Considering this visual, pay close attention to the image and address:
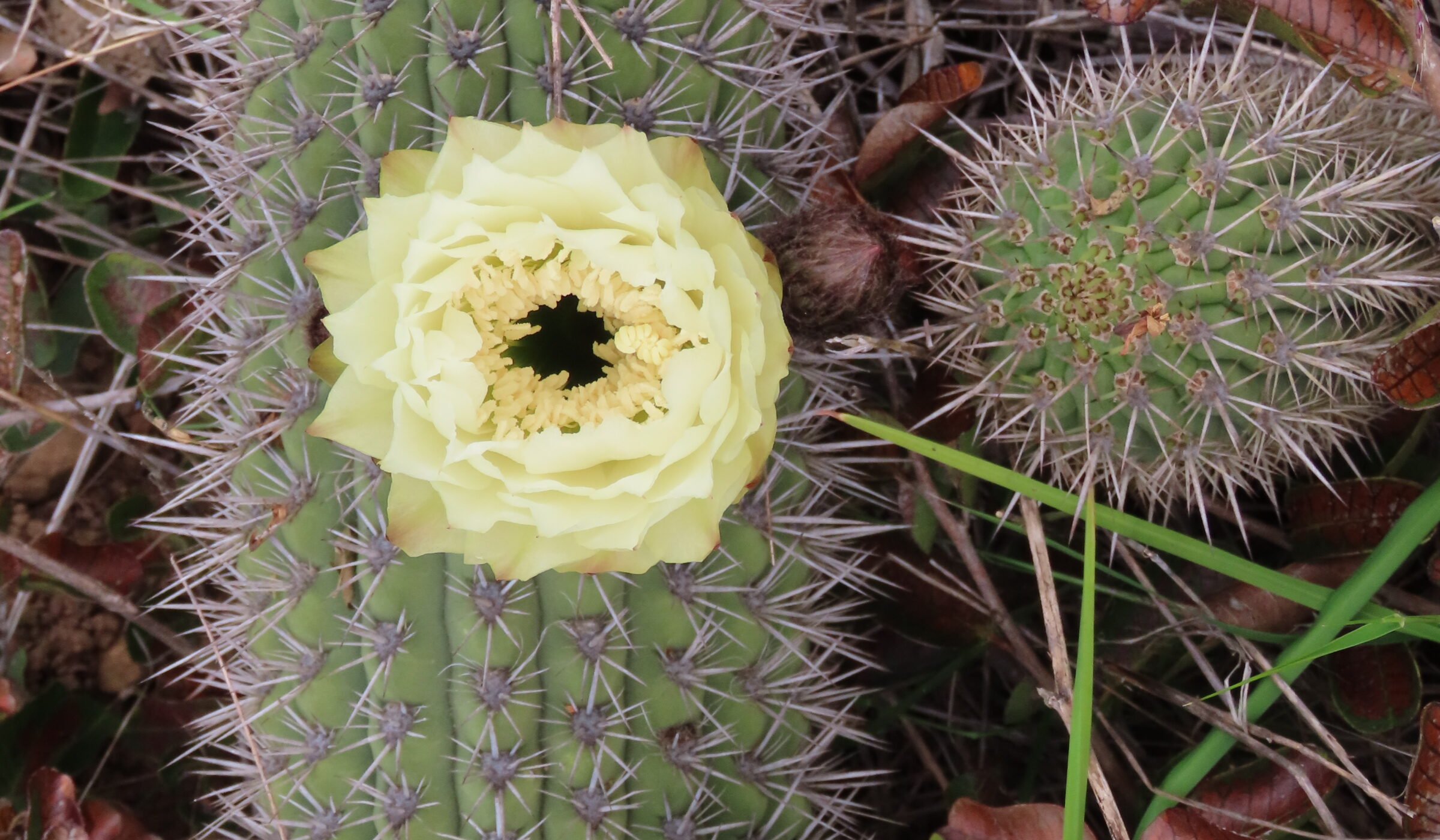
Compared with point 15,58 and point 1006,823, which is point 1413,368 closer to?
point 1006,823

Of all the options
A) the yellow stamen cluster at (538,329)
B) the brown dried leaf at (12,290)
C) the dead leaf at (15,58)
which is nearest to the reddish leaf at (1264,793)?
the yellow stamen cluster at (538,329)

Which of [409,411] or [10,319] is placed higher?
[409,411]

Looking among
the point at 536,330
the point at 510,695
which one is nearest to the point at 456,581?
the point at 510,695

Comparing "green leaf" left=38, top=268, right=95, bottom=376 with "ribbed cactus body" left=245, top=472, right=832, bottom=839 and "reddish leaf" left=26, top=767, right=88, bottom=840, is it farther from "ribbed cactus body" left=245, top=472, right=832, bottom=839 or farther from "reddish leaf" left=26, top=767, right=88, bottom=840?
"ribbed cactus body" left=245, top=472, right=832, bottom=839

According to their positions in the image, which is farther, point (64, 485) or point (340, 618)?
point (64, 485)

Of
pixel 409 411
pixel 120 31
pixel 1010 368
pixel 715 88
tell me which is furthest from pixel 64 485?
pixel 1010 368

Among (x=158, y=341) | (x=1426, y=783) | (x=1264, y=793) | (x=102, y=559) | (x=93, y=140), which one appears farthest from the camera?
(x=93, y=140)

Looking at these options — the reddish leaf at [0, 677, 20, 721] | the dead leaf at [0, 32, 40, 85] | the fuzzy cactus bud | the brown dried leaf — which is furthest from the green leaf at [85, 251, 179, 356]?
the fuzzy cactus bud

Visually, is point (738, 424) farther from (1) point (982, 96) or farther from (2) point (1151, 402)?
(1) point (982, 96)
